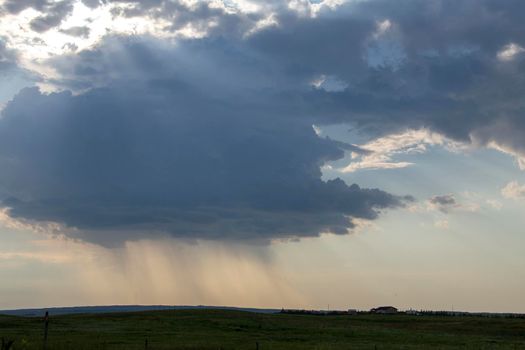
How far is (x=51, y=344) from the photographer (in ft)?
185

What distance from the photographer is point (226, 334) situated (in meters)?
83.2

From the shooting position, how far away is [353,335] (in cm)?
8862

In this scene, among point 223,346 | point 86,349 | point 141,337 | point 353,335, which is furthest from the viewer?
point 353,335

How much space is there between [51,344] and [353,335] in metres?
44.7

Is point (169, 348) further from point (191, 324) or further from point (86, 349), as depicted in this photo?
point (191, 324)

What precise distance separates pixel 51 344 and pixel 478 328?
79.0 meters

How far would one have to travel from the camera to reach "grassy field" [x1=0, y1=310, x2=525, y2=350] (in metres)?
64.9

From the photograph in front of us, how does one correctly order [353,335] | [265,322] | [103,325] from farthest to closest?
1. [265,322]
2. [103,325]
3. [353,335]

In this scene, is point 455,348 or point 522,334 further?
point 522,334

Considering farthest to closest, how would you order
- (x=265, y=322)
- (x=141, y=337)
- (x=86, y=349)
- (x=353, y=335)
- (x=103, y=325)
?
(x=265, y=322), (x=103, y=325), (x=353, y=335), (x=141, y=337), (x=86, y=349)

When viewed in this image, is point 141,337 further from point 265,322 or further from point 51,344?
point 265,322

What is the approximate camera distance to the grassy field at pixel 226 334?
213ft

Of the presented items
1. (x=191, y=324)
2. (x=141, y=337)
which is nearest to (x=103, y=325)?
(x=191, y=324)

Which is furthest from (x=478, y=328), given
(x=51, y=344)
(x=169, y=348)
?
(x=51, y=344)
